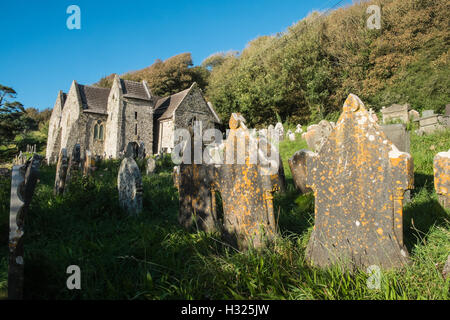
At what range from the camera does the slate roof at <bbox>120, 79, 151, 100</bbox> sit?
26.2 m

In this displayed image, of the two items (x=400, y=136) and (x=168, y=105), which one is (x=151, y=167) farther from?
(x=168, y=105)

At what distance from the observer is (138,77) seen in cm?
4456

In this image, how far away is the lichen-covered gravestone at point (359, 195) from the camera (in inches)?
96.0

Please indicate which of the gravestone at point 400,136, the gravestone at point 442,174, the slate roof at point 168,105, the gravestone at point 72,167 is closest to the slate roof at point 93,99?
the slate roof at point 168,105

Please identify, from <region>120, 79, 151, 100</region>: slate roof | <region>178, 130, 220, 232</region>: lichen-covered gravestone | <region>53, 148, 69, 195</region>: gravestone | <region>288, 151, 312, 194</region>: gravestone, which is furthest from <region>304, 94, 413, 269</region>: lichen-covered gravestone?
<region>120, 79, 151, 100</region>: slate roof

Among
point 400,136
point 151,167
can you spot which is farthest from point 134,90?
point 400,136

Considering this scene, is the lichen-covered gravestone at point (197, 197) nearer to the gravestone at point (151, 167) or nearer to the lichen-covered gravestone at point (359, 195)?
the lichen-covered gravestone at point (359, 195)

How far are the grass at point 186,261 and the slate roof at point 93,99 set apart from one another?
975 inches

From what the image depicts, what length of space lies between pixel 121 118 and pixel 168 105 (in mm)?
5677

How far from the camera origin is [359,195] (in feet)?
8.57

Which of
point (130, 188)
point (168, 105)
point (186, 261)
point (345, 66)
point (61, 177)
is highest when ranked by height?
point (345, 66)
